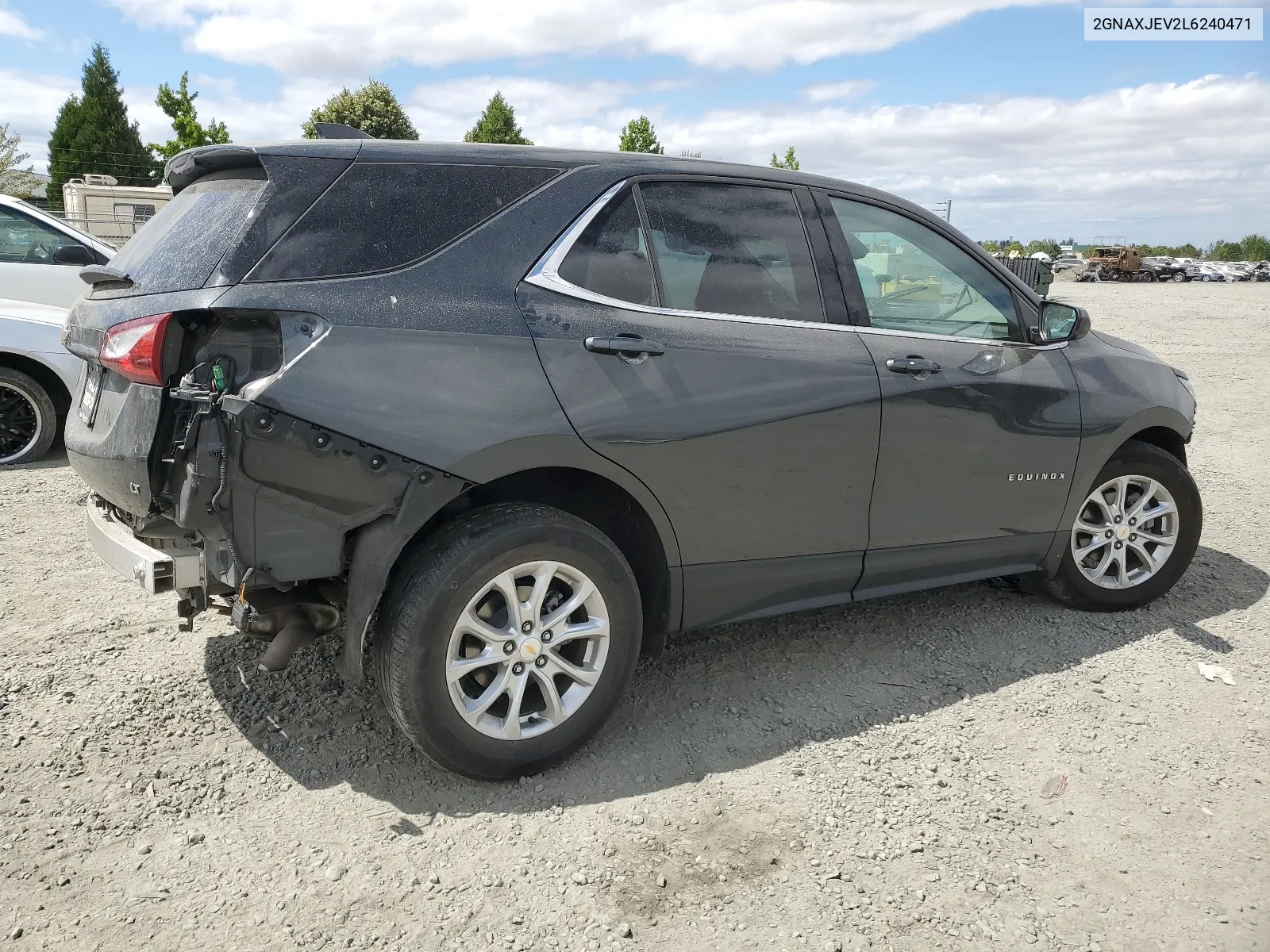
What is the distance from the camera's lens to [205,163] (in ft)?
10.4

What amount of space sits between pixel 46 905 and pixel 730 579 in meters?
2.21

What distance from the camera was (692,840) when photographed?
114 inches

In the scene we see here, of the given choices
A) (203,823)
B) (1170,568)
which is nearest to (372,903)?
(203,823)

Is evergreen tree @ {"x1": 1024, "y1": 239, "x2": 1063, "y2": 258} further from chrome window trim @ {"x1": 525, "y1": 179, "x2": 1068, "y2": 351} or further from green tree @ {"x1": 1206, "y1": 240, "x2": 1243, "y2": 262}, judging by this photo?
chrome window trim @ {"x1": 525, "y1": 179, "x2": 1068, "y2": 351}

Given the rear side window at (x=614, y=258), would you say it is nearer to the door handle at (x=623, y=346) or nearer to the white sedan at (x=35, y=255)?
the door handle at (x=623, y=346)

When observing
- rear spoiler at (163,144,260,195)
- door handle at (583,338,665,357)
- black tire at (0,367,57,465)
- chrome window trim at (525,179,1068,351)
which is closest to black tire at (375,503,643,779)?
door handle at (583,338,665,357)

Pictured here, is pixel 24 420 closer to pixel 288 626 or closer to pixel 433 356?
pixel 288 626

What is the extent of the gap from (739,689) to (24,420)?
5.82 m

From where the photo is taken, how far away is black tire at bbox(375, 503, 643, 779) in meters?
2.88

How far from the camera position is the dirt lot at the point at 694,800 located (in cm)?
255

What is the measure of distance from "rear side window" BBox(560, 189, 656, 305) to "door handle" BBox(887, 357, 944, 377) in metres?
1.01

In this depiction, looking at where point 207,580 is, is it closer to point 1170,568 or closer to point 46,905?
point 46,905

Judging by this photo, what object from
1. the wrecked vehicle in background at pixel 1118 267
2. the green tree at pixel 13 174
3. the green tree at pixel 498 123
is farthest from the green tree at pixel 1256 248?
the green tree at pixel 13 174

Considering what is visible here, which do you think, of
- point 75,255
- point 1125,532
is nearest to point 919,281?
point 1125,532
